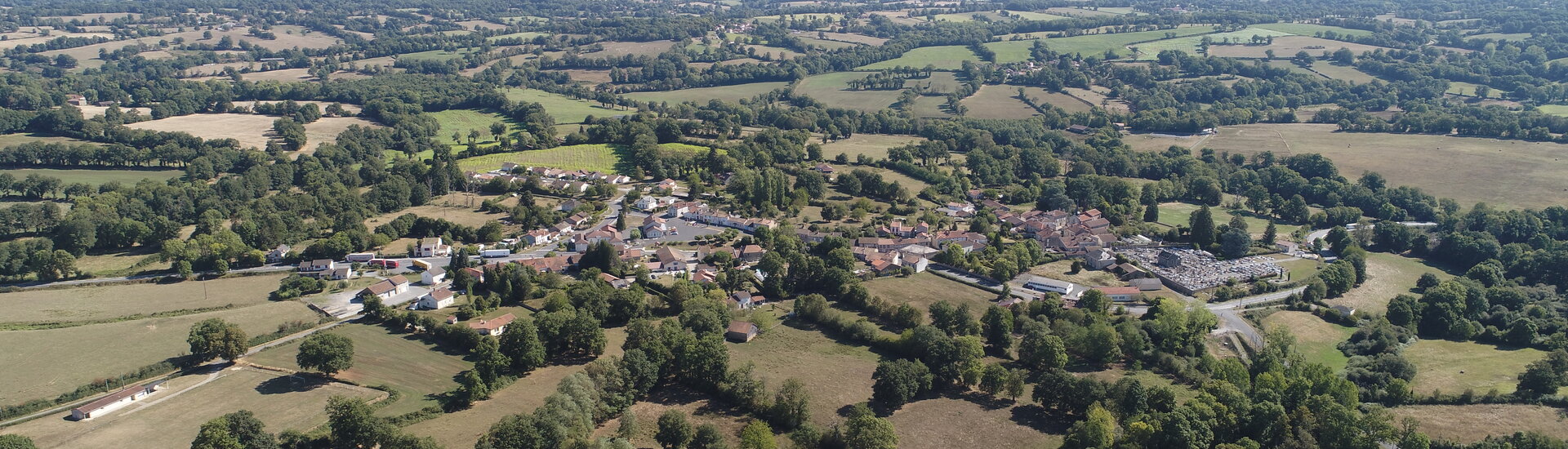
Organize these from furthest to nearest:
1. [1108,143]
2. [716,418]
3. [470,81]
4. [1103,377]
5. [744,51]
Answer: [744,51] → [470,81] → [1108,143] → [1103,377] → [716,418]

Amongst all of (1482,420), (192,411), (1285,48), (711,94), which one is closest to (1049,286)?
(1482,420)

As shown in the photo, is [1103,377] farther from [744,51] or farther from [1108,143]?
[744,51]

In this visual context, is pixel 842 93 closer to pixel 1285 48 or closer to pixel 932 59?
pixel 932 59

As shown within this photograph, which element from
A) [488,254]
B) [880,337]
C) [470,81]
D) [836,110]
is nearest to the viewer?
[880,337]

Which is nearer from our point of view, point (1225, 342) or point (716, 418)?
point (716, 418)

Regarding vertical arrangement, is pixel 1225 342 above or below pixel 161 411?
below

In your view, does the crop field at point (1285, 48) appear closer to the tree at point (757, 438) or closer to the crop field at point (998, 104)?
the crop field at point (998, 104)

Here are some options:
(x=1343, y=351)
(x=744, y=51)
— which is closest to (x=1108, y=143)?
(x=1343, y=351)

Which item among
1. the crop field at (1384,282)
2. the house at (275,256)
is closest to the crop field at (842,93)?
the crop field at (1384,282)
